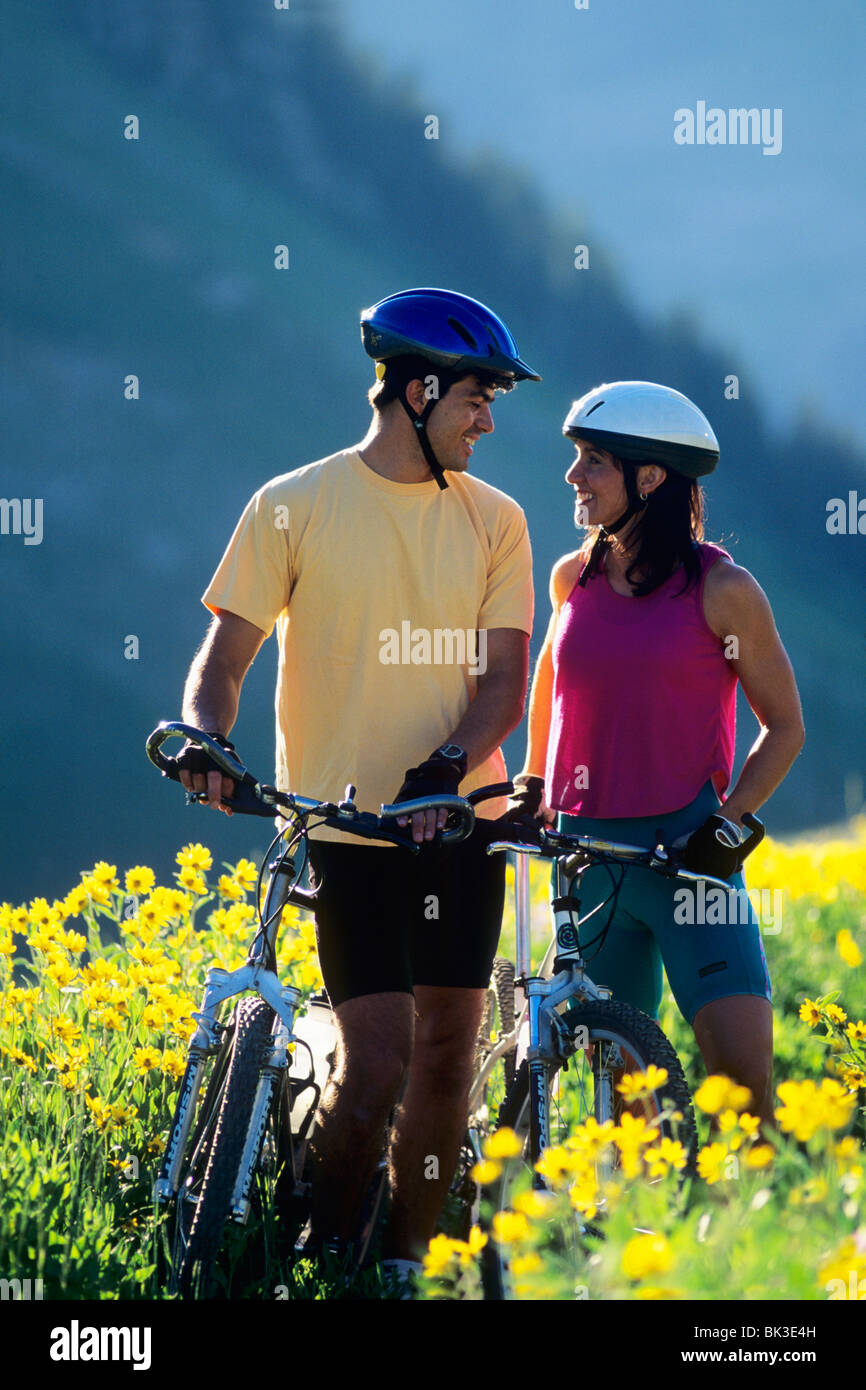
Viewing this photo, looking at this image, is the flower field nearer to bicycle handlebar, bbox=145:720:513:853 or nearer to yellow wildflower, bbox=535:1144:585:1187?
yellow wildflower, bbox=535:1144:585:1187

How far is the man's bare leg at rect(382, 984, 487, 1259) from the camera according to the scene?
4160mm

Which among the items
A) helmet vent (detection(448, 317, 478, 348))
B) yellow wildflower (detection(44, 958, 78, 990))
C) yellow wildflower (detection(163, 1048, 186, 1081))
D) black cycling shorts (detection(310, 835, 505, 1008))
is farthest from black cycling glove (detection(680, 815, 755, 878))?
yellow wildflower (detection(44, 958, 78, 990))

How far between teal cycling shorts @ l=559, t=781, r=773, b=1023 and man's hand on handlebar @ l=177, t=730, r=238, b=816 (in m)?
1.20

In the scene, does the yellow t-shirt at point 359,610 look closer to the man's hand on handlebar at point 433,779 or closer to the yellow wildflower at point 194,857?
the man's hand on handlebar at point 433,779

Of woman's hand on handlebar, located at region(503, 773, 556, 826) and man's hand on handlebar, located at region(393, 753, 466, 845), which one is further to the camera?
woman's hand on handlebar, located at region(503, 773, 556, 826)

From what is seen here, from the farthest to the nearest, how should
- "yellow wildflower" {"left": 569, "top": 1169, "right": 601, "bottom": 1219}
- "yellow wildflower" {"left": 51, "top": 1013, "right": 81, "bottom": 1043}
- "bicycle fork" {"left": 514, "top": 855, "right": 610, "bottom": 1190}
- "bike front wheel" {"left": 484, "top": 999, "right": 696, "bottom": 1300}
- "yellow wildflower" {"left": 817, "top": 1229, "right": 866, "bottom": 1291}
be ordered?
"yellow wildflower" {"left": 51, "top": 1013, "right": 81, "bottom": 1043}
"bicycle fork" {"left": 514, "top": 855, "right": 610, "bottom": 1190}
"bike front wheel" {"left": 484, "top": 999, "right": 696, "bottom": 1300}
"yellow wildflower" {"left": 569, "top": 1169, "right": 601, "bottom": 1219}
"yellow wildflower" {"left": 817, "top": 1229, "right": 866, "bottom": 1291}

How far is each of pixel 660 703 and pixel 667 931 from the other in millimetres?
657

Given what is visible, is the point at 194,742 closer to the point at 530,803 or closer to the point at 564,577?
the point at 530,803

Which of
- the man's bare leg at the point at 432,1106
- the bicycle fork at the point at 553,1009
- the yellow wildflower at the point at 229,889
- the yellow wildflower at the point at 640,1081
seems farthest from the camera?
the yellow wildflower at the point at 229,889

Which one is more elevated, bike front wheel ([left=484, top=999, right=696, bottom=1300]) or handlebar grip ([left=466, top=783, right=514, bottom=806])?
handlebar grip ([left=466, top=783, right=514, bottom=806])

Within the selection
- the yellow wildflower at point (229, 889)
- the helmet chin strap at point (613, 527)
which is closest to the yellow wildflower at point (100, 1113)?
the yellow wildflower at point (229, 889)

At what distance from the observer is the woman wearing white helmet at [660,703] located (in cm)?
405

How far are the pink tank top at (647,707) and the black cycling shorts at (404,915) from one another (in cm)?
40
